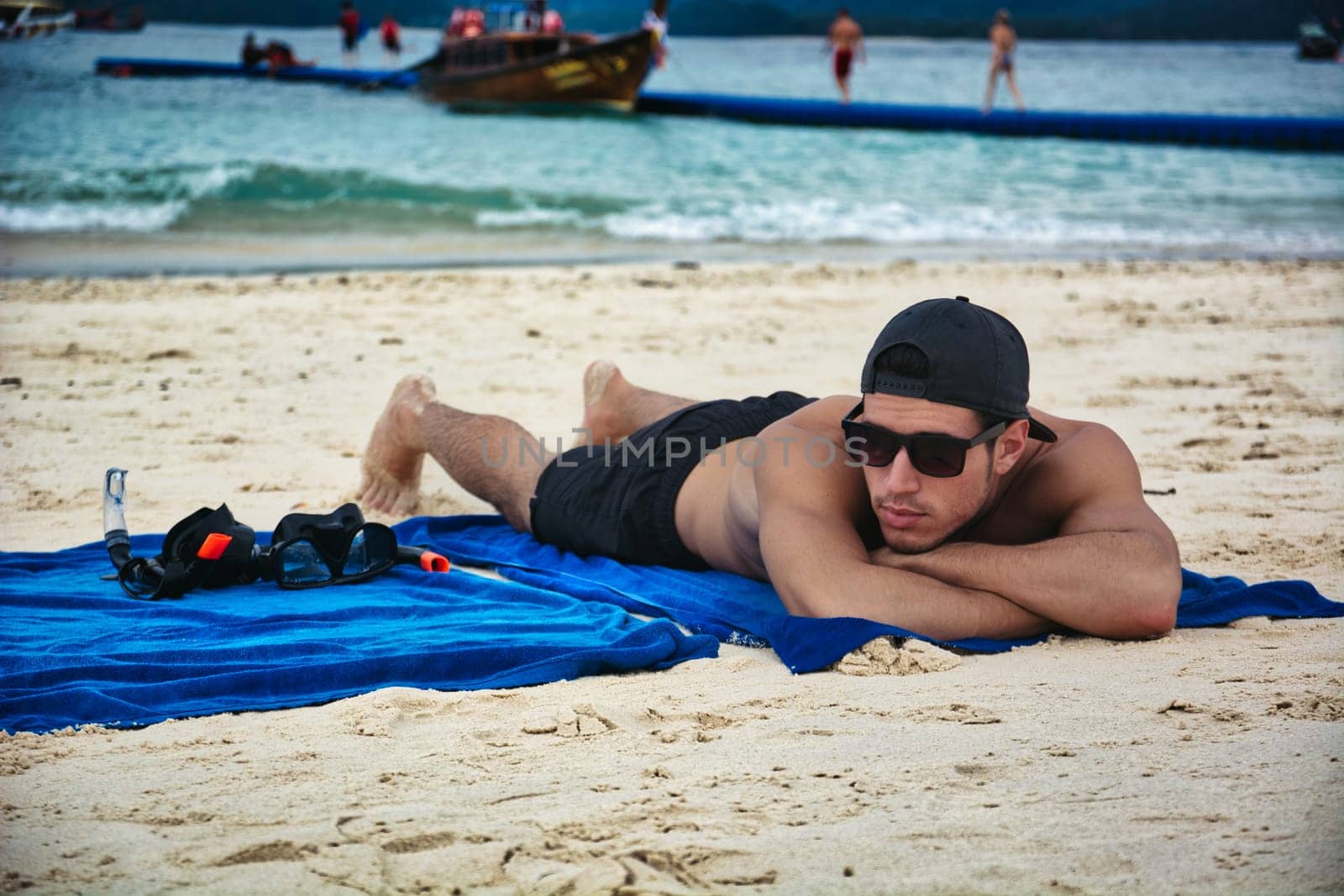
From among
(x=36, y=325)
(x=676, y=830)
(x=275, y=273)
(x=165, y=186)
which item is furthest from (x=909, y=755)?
(x=165, y=186)

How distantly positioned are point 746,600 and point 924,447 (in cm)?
76

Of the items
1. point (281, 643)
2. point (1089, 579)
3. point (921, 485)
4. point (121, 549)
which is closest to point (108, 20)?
point (121, 549)

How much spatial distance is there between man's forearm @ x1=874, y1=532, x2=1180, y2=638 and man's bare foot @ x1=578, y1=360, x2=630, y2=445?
1.93 metres

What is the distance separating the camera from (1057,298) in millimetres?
8836

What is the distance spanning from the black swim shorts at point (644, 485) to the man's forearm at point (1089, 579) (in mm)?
976

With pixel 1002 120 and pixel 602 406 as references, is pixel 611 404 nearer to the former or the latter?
pixel 602 406

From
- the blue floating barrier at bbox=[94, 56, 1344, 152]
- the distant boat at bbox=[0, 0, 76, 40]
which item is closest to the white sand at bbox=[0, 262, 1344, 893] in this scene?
the distant boat at bbox=[0, 0, 76, 40]

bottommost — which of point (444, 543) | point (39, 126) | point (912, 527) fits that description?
point (444, 543)

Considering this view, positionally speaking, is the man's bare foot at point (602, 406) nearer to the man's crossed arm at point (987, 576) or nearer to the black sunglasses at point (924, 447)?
the man's crossed arm at point (987, 576)

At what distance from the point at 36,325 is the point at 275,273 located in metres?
2.56

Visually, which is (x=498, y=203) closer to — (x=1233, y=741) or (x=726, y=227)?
(x=726, y=227)

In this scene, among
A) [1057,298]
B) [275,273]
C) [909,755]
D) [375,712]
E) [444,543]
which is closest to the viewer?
[909,755]

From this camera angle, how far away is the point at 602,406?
15.8ft

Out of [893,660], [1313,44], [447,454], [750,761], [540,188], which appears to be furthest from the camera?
[1313,44]
